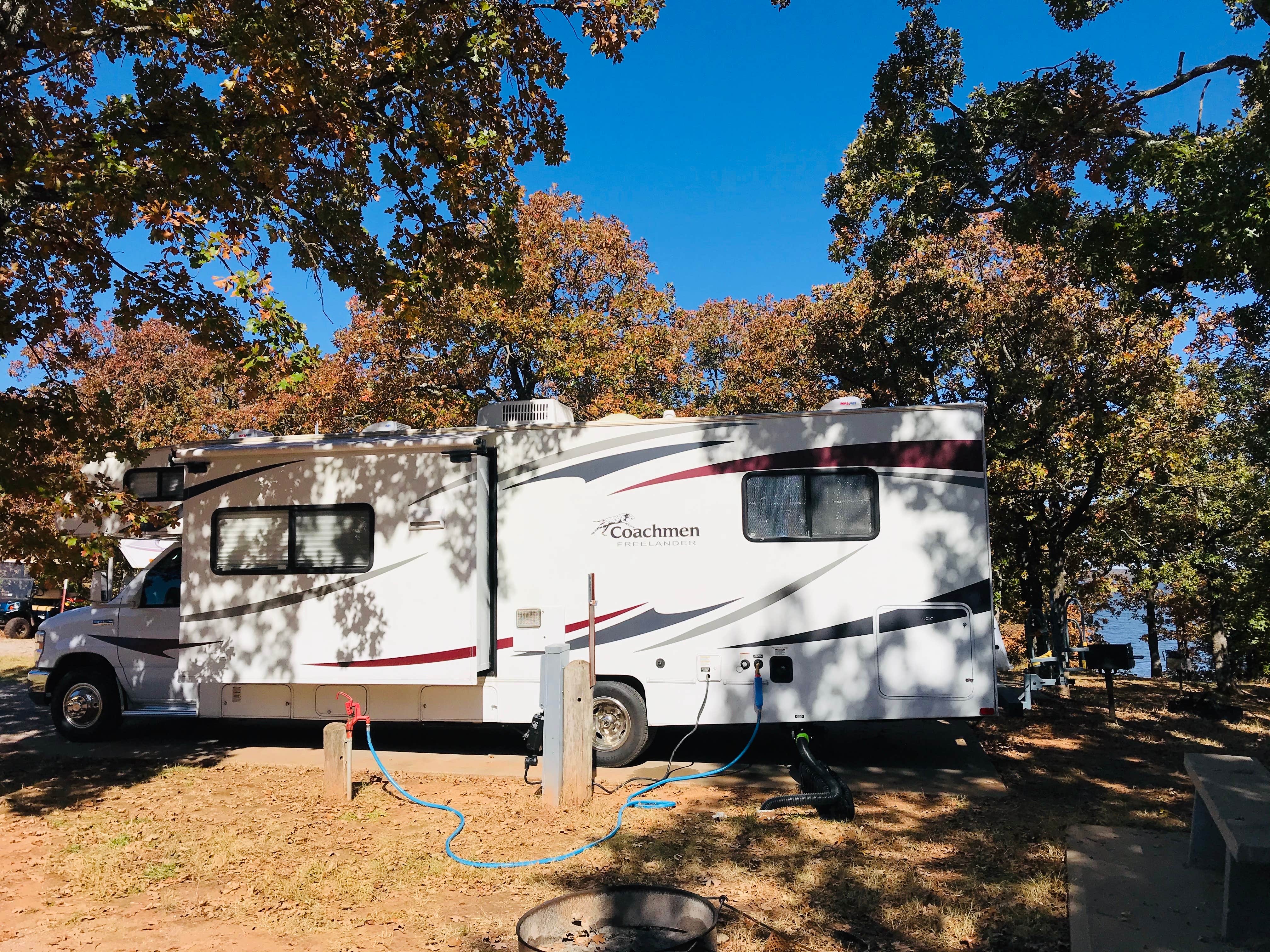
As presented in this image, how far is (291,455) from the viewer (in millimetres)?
8609

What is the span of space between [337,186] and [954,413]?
572cm

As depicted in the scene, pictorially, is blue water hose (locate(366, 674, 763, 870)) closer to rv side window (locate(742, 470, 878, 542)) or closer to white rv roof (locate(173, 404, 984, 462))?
rv side window (locate(742, 470, 878, 542))

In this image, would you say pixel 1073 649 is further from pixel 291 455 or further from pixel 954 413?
pixel 291 455

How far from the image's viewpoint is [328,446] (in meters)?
8.46

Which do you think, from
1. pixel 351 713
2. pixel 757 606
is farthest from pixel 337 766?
pixel 757 606

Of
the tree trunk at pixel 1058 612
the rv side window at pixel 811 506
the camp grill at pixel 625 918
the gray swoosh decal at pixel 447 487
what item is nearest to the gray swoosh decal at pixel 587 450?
the gray swoosh decal at pixel 447 487

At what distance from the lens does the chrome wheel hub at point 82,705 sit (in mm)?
9539

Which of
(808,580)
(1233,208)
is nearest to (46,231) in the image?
(808,580)

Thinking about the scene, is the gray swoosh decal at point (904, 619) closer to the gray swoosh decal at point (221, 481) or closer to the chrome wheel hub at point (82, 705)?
the gray swoosh decal at point (221, 481)

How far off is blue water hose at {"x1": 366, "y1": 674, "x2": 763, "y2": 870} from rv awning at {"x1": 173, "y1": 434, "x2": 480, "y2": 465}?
2456 millimetres

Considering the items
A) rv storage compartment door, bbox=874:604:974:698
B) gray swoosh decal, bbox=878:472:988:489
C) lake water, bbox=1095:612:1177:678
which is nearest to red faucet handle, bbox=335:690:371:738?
rv storage compartment door, bbox=874:604:974:698

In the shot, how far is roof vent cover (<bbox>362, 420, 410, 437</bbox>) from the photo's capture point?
8703 millimetres

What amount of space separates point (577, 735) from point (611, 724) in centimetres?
139

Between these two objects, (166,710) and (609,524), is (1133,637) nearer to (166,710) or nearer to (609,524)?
(609,524)
